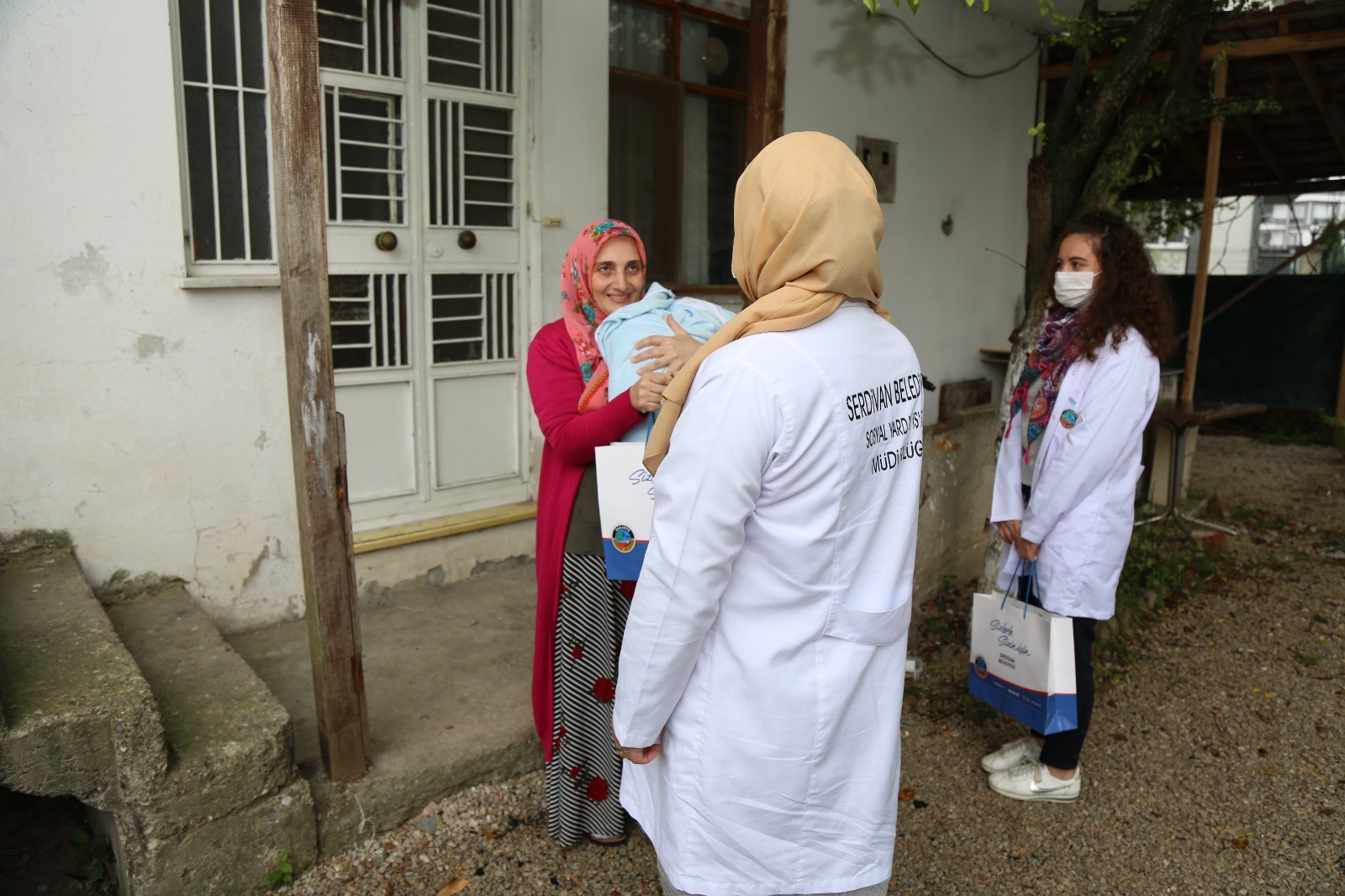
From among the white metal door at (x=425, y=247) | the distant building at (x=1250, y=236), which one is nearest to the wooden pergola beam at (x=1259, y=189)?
the white metal door at (x=425, y=247)

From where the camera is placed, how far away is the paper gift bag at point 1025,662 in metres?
3.04

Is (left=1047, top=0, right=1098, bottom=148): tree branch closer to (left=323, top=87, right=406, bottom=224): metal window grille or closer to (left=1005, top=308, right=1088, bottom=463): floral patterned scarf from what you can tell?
(left=1005, top=308, right=1088, bottom=463): floral patterned scarf

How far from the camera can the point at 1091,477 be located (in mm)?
3053

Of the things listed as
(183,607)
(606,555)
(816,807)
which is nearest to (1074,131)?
(606,555)

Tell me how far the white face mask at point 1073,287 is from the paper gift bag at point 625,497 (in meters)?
1.72

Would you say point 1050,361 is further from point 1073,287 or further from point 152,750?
point 152,750

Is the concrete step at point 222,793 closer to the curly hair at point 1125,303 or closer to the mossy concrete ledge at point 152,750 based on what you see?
the mossy concrete ledge at point 152,750

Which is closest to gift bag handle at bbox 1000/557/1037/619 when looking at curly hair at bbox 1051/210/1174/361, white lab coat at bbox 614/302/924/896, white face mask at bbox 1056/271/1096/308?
curly hair at bbox 1051/210/1174/361

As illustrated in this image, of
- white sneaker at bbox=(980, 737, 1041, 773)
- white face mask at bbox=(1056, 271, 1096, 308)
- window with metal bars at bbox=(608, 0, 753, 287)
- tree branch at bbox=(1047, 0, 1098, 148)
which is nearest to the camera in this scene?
white face mask at bbox=(1056, 271, 1096, 308)

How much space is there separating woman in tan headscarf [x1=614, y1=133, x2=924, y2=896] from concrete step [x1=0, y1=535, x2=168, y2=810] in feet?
4.50

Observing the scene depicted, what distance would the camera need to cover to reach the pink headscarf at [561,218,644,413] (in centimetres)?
271

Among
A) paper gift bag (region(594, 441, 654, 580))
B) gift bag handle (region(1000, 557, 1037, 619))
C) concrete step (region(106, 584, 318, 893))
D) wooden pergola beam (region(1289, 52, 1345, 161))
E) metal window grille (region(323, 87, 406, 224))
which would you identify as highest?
wooden pergola beam (region(1289, 52, 1345, 161))

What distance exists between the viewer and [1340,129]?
768cm

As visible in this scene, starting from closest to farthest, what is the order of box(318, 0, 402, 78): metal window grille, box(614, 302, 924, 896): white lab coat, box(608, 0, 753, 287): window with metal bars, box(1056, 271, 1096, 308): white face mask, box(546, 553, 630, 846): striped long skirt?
box(614, 302, 924, 896): white lab coat, box(546, 553, 630, 846): striped long skirt, box(1056, 271, 1096, 308): white face mask, box(318, 0, 402, 78): metal window grille, box(608, 0, 753, 287): window with metal bars
